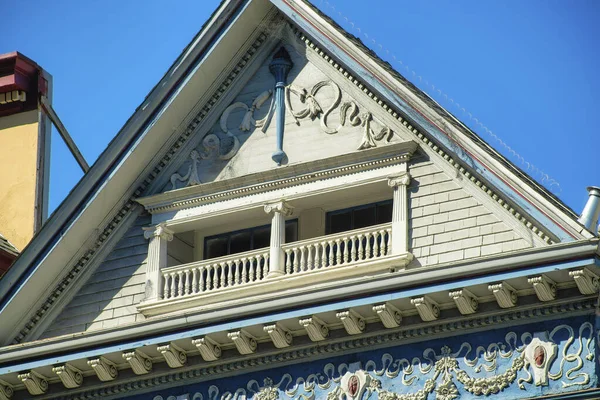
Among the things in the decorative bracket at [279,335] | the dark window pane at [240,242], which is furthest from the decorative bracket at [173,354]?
the dark window pane at [240,242]

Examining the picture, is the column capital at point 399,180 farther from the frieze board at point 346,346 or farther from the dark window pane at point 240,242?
the dark window pane at point 240,242

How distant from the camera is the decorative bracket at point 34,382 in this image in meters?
28.8

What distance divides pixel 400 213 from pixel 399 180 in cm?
60

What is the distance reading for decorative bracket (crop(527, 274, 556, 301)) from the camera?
25.3 meters

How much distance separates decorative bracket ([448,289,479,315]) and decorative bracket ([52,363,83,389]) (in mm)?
6601

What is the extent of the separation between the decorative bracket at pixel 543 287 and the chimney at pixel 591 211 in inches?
39.7

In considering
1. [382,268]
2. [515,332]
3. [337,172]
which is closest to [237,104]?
[337,172]

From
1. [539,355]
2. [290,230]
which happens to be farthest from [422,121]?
[539,355]

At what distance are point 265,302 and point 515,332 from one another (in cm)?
389

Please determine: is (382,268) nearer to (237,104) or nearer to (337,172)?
(337,172)

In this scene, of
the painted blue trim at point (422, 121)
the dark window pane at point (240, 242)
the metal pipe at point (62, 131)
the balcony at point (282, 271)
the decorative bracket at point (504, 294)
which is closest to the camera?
the decorative bracket at point (504, 294)

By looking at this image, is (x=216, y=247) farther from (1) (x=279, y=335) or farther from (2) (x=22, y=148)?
(2) (x=22, y=148)

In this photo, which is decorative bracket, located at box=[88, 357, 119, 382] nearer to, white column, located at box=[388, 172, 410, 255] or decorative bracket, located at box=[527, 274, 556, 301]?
white column, located at box=[388, 172, 410, 255]

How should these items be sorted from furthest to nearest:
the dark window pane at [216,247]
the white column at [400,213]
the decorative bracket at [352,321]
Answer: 1. the dark window pane at [216,247]
2. the white column at [400,213]
3. the decorative bracket at [352,321]
